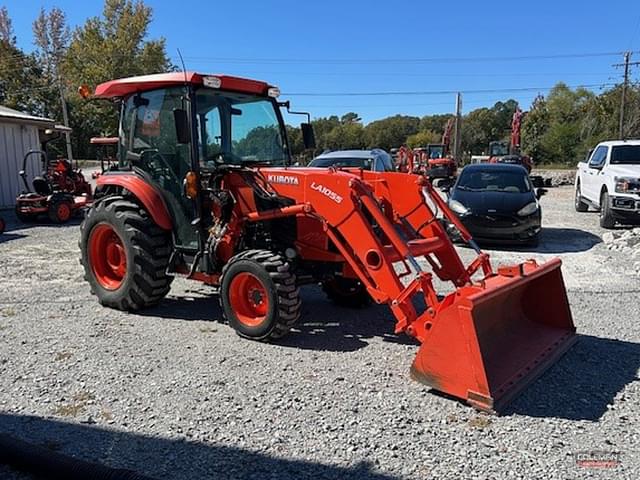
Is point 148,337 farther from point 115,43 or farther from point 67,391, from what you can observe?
point 115,43

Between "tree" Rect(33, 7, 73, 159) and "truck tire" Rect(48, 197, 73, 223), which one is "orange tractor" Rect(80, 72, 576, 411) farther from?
"tree" Rect(33, 7, 73, 159)

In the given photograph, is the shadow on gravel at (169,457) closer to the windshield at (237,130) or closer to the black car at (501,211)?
the windshield at (237,130)

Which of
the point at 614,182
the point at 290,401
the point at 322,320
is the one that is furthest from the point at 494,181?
the point at 290,401

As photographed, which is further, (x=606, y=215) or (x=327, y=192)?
(x=606, y=215)

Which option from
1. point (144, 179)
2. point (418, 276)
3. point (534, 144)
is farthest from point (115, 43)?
Answer: point (418, 276)

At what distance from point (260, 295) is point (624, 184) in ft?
32.1

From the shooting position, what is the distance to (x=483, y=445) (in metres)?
3.26

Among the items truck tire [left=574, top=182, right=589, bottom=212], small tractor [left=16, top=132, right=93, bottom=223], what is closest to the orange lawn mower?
small tractor [left=16, top=132, right=93, bottom=223]

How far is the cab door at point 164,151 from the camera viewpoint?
221 inches

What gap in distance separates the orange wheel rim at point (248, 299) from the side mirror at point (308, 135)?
2317 mm

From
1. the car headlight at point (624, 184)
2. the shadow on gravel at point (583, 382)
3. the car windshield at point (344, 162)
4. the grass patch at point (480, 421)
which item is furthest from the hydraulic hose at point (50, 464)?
the car headlight at point (624, 184)

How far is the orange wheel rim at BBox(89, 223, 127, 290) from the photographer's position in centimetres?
626

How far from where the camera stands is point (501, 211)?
32.1ft

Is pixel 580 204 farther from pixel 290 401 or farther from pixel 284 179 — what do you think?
pixel 290 401
